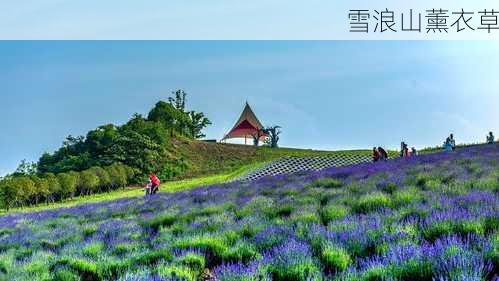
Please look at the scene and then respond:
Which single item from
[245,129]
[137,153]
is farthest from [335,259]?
[245,129]

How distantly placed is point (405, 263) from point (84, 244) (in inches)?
303

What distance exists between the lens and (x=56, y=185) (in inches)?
1882

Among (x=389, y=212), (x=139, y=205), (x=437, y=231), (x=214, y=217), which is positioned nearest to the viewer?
(x=437, y=231)

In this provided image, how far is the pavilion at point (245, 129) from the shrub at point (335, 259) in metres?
90.8

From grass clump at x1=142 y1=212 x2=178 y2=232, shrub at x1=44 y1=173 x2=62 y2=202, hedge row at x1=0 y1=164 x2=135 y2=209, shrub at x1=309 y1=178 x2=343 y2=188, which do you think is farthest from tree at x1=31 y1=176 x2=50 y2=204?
grass clump at x1=142 y1=212 x2=178 y2=232

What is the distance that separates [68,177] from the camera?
48906 millimetres

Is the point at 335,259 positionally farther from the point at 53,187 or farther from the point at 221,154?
the point at 221,154

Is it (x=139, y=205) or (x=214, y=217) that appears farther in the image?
(x=139, y=205)

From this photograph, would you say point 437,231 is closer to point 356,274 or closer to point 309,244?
point 309,244

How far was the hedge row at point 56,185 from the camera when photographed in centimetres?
4534

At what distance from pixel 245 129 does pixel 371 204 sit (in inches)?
3585

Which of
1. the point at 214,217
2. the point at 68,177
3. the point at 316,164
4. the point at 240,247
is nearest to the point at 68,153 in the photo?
the point at 68,177

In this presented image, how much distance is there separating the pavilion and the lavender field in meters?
83.2

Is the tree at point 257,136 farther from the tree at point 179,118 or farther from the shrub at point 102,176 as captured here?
the shrub at point 102,176
